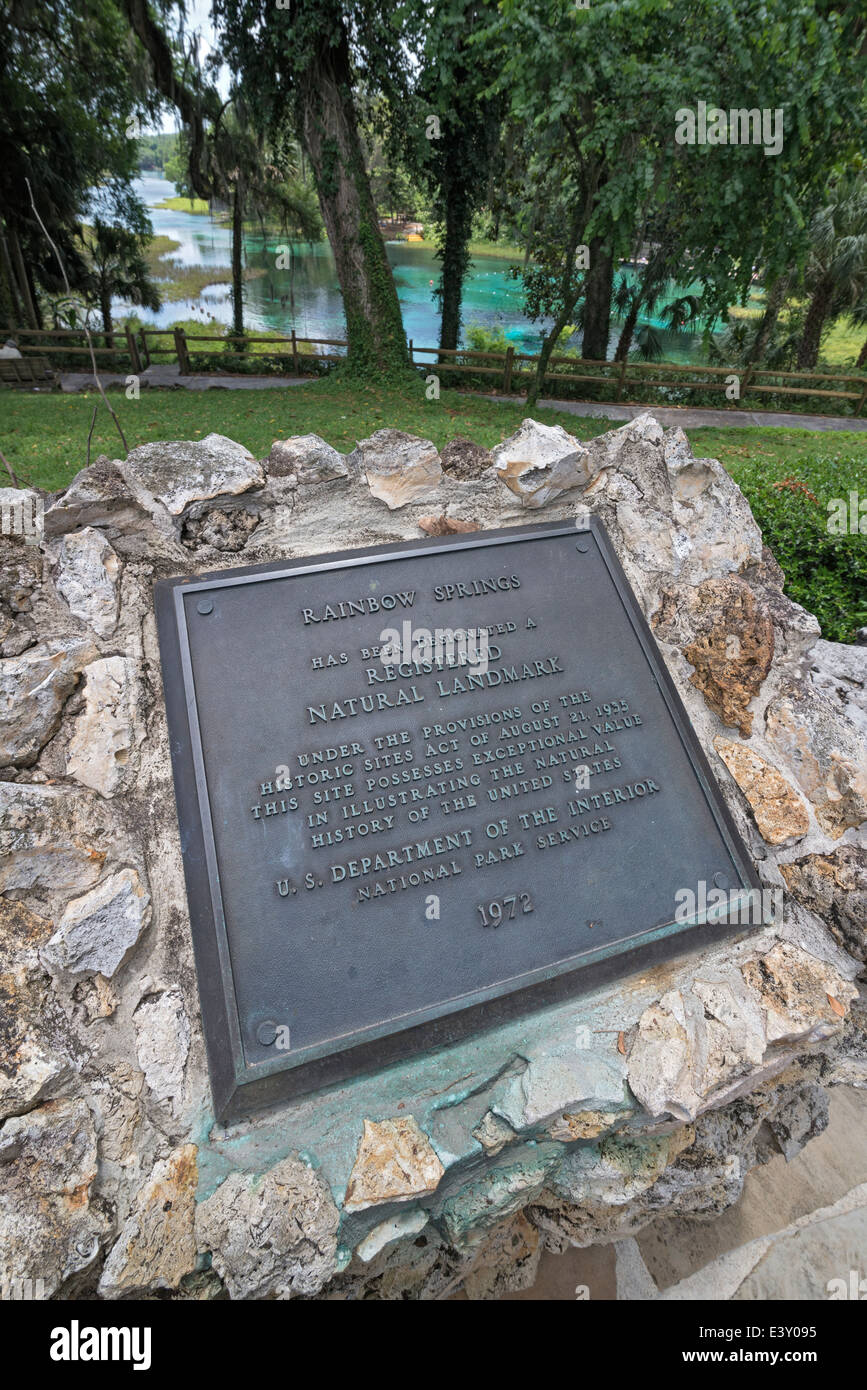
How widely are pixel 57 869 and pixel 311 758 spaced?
0.78 meters

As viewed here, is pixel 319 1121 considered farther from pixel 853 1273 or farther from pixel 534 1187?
pixel 853 1273

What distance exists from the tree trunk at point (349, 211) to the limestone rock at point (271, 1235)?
530 inches

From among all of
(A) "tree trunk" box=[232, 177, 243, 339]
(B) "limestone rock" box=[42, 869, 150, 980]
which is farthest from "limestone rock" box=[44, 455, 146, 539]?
(A) "tree trunk" box=[232, 177, 243, 339]

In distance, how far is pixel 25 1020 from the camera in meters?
1.84

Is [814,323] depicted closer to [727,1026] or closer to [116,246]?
[116,246]

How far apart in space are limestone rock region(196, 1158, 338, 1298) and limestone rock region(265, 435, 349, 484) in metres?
2.32

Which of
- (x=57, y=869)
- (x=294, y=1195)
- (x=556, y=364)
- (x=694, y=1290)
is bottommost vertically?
(x=694, y=1290)

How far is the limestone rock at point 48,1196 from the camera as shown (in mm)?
1595

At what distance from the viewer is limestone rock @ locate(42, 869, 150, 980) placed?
1.92m

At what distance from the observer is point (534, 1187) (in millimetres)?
2037

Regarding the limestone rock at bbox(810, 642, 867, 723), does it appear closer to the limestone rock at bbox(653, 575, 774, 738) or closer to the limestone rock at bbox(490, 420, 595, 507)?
the limestone rock at bbox(653, 575, 774, 738)

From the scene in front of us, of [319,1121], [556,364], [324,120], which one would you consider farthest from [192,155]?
[319,1121]

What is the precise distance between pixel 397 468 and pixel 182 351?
14077mm

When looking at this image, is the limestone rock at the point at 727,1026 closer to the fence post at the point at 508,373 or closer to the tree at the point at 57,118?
the fence post at the point at 508,373
